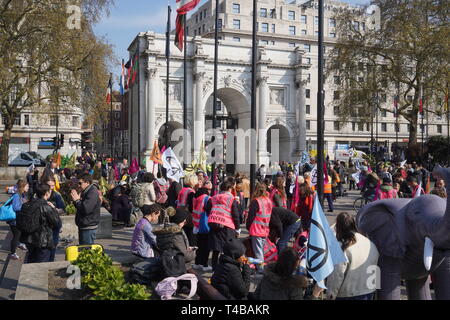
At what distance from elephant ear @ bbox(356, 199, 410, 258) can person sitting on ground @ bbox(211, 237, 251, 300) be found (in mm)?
1646

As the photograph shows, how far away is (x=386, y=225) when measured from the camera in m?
5.64

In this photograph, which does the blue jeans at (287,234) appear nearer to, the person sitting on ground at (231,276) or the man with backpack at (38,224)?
the person sitting on ground at (231,276)

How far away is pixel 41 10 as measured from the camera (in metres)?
28.0

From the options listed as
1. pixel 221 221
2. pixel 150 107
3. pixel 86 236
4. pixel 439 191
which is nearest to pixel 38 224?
pixel 86 236

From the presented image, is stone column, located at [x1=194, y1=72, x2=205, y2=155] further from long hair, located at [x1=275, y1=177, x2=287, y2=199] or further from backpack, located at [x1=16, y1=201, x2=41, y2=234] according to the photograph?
backpack, located at [x1=16, y1=201, x2=41, y2=234]

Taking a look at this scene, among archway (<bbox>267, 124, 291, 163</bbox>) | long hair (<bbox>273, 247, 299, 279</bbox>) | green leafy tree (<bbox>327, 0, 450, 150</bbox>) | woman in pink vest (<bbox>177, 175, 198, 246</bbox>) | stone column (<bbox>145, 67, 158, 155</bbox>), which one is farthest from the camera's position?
archway (<bbox>267, 124, 291, 163</bbox>)

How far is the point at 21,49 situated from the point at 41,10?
2.68 m

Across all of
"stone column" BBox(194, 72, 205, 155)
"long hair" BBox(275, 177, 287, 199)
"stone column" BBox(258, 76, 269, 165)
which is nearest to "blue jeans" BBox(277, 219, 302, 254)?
"long hair" BBox(275, 177, 287, 199)

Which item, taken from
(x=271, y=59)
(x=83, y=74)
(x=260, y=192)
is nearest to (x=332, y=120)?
(x=271, y=59)

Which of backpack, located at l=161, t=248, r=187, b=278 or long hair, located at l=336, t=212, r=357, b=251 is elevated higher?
long hair, located at l=336, t=212, r=357, b=251

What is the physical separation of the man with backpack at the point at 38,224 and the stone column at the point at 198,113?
3684cm

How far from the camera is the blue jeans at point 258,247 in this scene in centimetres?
866

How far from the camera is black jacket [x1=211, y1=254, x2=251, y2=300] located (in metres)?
5.82
